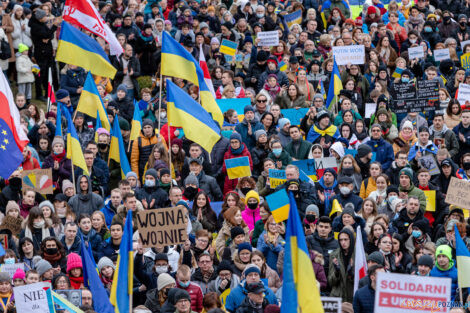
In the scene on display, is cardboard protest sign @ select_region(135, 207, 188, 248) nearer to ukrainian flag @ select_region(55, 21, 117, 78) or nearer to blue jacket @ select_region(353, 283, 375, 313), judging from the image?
blue jacket @ select_region(353, 283, 375, 313)

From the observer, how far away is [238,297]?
13.2 meters

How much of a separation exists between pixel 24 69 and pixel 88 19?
13.3 feet

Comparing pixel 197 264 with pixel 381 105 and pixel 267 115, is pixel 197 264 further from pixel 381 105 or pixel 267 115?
pixel 381 105

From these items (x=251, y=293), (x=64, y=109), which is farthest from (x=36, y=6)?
(x=251, y=293)

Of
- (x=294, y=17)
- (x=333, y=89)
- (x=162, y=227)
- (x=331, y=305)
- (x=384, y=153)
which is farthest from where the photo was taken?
(x=294, y=17)

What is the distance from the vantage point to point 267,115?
19.1 meters

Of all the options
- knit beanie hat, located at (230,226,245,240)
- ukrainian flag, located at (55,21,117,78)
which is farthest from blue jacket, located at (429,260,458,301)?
ukrainian flag, located at (55,21,117,78)

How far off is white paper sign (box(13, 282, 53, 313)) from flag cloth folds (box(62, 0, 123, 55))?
22.2ft

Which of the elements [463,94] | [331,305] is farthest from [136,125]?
[331,305]

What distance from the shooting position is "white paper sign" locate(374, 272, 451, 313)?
11.1 meters

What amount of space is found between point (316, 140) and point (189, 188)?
8.94 ft

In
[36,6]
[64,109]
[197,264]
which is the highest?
[36,6]

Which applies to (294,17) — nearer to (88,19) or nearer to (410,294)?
(88,19)

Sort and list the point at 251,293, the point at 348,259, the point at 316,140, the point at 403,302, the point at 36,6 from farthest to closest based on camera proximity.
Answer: the point at 36,6
the point at 316,140
the point at 348,259
the point at 251,293
the point at 403,302
